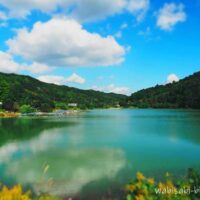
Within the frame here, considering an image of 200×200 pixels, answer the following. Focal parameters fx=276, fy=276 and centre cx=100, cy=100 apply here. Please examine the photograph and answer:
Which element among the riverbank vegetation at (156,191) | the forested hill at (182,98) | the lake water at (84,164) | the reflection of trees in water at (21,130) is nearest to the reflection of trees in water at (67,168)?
the lake water at (84,164)

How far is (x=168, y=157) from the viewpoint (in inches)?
784

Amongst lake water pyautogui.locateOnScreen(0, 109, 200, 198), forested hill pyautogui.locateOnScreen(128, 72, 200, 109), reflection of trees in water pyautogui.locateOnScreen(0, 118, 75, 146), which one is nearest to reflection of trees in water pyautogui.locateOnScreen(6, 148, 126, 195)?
lake water pyautogui.locateOnScreen(0, 109, 200, 198)

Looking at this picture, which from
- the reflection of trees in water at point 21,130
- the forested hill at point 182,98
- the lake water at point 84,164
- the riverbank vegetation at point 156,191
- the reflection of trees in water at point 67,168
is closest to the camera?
the riverbank vegetation at point 156,191

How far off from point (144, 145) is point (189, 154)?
5747 millimetres

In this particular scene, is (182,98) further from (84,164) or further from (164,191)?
(164,191)

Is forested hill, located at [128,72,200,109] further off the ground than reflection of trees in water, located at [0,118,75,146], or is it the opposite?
forested hill, located at [128,72,200,109]

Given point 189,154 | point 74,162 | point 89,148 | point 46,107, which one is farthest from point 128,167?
point 46,107

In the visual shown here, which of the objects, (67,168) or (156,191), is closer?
(156,191)

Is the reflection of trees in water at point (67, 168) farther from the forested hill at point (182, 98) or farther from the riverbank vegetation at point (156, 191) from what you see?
the forested hill at point (182, 98)

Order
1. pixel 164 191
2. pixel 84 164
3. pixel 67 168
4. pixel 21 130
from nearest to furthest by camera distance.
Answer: pixel 164 191 < pixel 67 168 < pixel 84 164 < pixel 21 130

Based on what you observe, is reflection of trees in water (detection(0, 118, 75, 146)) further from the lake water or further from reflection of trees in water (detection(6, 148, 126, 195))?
reflection of trees in water (detection(6, 148, 126, 195))

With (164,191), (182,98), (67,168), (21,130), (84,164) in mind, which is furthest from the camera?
(182,98)

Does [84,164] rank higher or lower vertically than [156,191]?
lower

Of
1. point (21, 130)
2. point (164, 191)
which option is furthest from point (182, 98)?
point (164, 191)
